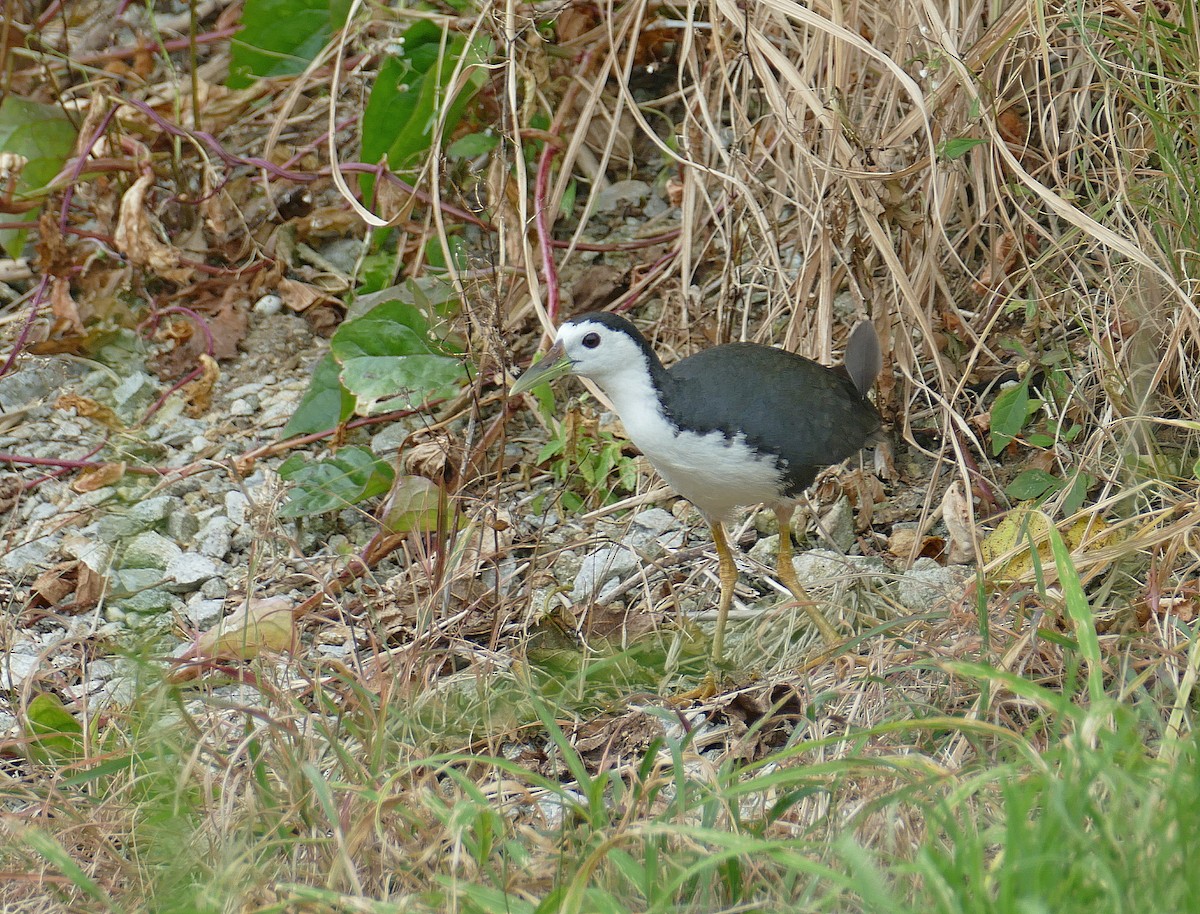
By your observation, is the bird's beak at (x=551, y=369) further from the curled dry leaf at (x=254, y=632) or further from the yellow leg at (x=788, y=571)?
the curled dry leaf at (x=254, y=632)

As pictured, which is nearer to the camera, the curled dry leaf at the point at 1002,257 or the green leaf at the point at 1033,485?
the green leaf at the point at 1033,485

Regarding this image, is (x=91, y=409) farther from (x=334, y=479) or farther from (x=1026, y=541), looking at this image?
(x=1026, y=541)

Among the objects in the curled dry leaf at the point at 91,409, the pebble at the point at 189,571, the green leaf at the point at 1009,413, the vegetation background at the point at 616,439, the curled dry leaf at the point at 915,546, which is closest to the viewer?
the vegetation background at the point at 616,439

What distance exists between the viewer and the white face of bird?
10.4 ft

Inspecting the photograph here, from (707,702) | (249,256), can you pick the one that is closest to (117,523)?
(249,256)

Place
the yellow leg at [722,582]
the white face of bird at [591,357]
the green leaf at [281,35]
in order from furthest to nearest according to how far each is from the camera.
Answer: the green leaf at [281,35] < the yellow leg at [722,582] < the white face of bird at [591,357]

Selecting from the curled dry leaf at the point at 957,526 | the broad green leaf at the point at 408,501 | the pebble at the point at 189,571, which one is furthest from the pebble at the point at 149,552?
the curled dry leaf at the point at 957,526

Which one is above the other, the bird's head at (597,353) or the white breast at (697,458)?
the bird's head at (597,353)

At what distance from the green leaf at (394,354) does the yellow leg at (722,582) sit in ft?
3.03

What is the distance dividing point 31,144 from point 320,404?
1572mm

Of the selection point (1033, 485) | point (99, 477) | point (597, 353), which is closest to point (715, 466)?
point (597, 353)

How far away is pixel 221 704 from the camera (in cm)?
256

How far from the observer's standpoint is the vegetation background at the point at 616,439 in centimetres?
222

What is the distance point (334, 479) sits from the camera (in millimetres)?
3820
